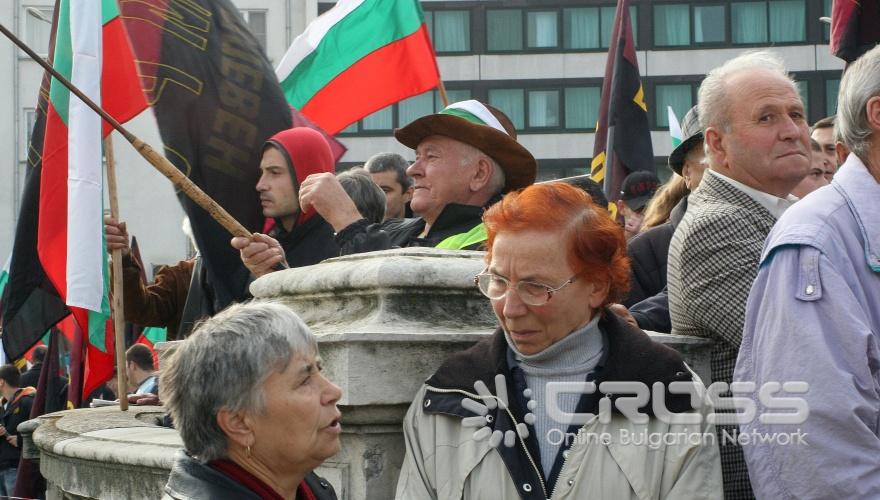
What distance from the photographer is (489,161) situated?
500 cm

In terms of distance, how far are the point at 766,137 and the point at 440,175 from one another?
134 cm

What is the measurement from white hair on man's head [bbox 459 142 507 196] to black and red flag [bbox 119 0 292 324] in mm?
1797

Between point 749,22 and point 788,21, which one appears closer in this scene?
point 788,21

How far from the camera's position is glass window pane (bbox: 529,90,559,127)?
1563 inches

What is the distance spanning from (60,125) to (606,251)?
4.07 m

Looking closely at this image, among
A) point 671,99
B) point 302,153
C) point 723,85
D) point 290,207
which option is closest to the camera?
point 723,85

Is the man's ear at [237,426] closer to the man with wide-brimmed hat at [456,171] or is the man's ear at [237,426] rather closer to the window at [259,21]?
the man with wide-brimmed hat at [456,171]

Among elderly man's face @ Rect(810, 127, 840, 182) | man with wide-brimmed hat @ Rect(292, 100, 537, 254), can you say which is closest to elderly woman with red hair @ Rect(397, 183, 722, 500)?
man with wide-brimmed hat @ Rect(292, 100, 537, 254)

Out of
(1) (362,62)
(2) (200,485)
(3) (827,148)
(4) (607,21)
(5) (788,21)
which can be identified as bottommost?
(2) (200,485)

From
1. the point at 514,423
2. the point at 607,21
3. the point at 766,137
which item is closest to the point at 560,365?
the point at 514,423

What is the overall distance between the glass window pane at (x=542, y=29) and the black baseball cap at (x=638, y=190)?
32635mm

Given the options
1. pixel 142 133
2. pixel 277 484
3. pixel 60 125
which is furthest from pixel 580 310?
pixel 142 133

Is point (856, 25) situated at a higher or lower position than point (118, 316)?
higher

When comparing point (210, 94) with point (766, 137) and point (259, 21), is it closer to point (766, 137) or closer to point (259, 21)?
point (766, 137)
